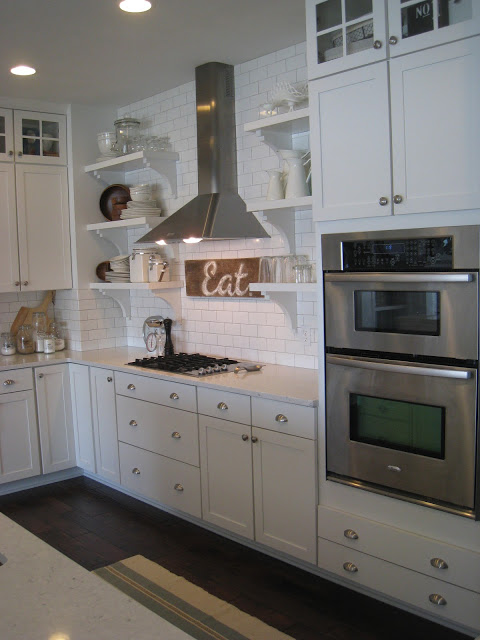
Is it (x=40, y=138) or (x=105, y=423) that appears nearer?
(x=105, y=423)

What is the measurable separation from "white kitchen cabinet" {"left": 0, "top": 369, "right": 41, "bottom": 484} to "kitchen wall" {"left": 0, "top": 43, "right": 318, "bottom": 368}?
648mm

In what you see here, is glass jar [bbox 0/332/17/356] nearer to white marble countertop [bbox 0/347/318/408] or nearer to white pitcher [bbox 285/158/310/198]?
white marble countertop [bbox 0/347/318/408]

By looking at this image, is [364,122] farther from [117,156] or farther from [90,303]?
[90,303]

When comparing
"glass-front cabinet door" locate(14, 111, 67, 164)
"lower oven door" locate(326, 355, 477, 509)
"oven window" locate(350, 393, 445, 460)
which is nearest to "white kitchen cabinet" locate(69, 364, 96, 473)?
"glass-front cabinet door" locate(14, 111, 67, 164)

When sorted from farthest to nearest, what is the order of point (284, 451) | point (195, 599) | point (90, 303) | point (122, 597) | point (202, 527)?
point (90, 303)
point (202, 527)
point (284, 451)
point (195, 599)
point (122, 597)

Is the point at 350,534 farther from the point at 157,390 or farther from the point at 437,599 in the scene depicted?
the point at 157,390

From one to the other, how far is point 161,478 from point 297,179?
76.8 inches

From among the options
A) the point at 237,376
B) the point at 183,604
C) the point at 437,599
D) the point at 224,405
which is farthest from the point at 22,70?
the point at 437,599

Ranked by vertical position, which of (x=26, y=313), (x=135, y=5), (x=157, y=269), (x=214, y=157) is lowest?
(x=26, y=313)

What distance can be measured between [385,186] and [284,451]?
1.34m

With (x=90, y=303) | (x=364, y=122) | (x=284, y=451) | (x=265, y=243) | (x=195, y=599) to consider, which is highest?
(x=364, y=122)

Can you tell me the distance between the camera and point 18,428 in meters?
4.47

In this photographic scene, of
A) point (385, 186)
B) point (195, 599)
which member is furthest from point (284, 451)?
point (385, 186)

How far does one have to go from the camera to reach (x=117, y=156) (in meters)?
4.78
